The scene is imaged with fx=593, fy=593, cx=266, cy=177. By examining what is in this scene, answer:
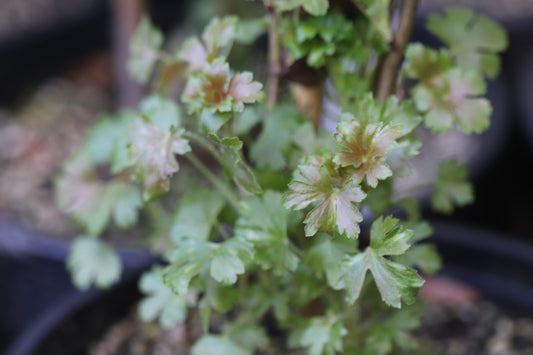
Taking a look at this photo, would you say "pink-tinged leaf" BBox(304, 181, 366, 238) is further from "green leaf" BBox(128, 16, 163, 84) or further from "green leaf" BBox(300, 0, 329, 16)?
"green leaf" BBox(128, 16, 163, 84)

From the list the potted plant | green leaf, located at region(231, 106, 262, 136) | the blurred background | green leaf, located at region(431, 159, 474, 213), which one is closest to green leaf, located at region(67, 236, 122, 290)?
the potted plant

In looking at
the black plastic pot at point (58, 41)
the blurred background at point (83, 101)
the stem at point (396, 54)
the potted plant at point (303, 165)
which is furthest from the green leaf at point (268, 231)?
the black plastic pot at point (58, 41)

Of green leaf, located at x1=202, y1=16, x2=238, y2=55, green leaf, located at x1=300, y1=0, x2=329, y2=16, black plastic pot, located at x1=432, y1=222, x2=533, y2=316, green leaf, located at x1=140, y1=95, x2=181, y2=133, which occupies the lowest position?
black plastic pot, located at x1=432, y1=222, x2=533, y2=316

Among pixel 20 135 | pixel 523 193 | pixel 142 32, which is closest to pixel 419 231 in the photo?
pixel 142 32

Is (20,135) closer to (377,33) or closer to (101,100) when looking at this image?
(101,100)

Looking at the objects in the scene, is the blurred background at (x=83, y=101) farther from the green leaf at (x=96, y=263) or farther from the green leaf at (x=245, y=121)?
the green leaf at (x=245, y=121)
